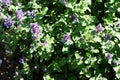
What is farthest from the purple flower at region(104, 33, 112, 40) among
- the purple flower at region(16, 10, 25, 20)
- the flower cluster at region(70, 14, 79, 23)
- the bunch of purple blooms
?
the purple flower at region(16, 10, 25, 20)

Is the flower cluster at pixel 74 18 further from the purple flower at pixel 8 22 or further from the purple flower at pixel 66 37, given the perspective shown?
the purple flower at pixel 8 22

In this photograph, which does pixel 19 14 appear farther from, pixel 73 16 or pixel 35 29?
pixel 73 16

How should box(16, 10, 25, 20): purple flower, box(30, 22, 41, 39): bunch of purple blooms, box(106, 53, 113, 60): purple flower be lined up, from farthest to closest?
box(16, 10, 25, 20): purple flower < box(30, 22, 41, 39): bunch of purple blooms < box(106, 53, 113, 60): purple flower

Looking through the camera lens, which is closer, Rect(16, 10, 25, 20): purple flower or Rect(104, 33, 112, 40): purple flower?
Rect(104, 33, 112, 40): purple flower

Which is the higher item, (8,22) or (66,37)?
(8,22)

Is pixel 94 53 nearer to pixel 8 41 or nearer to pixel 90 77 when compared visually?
pixel 90 77

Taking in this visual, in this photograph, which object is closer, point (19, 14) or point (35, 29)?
point (35, 29)

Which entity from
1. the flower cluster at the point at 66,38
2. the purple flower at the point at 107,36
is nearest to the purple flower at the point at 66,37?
the flower cluster at the point at 66,38

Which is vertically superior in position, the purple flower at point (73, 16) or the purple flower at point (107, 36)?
the purple flower at point (73, 16)

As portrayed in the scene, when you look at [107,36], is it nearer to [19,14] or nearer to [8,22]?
[19,14]

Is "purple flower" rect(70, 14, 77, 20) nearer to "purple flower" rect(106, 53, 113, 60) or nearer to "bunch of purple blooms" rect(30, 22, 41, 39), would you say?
"bunch of purple blooms" rect(30, 22, 41, 39)

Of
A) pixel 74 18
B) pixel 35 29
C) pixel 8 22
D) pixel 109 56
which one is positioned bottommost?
pixel 109 56

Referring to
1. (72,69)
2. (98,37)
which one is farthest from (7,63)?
(98,37)

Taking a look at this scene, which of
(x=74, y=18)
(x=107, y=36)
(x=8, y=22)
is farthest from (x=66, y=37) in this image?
(x=8, y=22)
